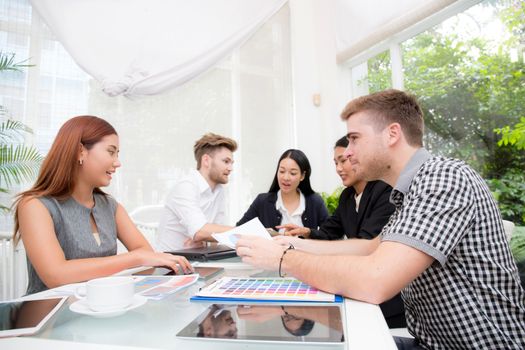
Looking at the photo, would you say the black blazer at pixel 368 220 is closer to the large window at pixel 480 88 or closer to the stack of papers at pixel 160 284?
the stack of papers at pixel 160 284

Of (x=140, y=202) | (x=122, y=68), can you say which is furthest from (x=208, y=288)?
(x=122, y=68)

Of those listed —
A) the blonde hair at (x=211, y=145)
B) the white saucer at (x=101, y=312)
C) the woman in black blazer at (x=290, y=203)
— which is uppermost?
the blonde hair at (x=211, y=145)

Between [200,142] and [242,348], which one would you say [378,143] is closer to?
[242,348]

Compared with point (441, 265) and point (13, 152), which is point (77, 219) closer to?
point (441, 265)

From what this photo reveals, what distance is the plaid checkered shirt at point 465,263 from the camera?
0.79 meters

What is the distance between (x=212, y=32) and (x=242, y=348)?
3.48 metres

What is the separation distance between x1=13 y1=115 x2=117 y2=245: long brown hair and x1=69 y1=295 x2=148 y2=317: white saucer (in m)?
0.76

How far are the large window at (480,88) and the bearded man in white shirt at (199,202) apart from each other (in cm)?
167

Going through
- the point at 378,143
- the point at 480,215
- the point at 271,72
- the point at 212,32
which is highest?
the point at 212,32

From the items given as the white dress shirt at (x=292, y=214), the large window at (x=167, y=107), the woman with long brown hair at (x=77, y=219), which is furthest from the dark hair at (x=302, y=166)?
the woman with long brown hair at (x=77, y=219)

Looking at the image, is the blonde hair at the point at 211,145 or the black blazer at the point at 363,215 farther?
the blonde hair at the point at 211,145

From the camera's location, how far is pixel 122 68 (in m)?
3.09

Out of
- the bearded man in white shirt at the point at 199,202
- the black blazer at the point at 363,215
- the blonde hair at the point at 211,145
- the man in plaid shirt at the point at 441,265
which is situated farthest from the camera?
the blonde hair at the point at 211,145

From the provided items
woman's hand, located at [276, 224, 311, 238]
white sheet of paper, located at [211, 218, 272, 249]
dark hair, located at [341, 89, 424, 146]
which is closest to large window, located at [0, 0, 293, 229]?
woman's hand, located at [276, 224, 311, 238]
